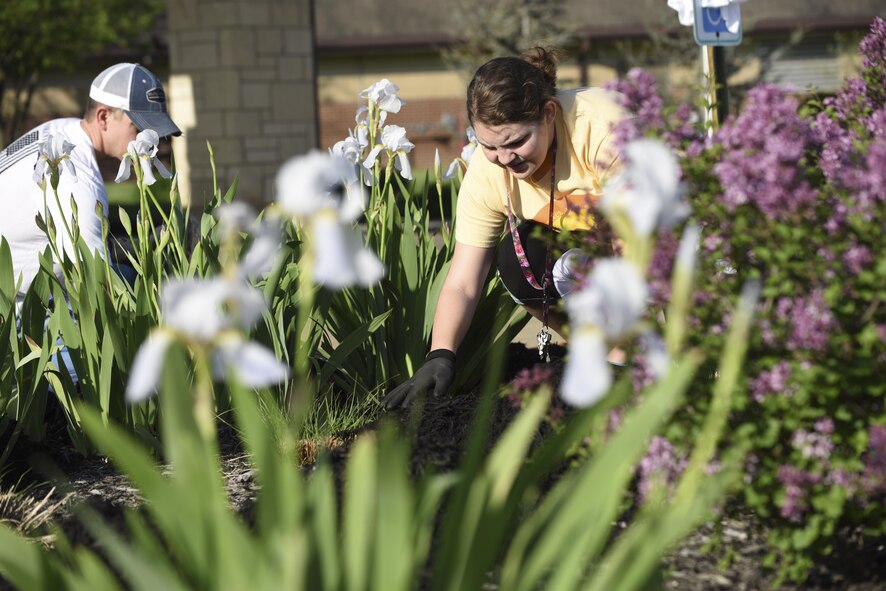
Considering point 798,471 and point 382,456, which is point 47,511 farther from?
point 798,471

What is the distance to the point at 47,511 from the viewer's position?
2178 millimetres

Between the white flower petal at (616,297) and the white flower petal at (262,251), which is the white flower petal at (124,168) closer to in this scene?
the white flower petal at (262,251)

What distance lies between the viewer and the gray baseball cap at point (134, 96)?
132 inches

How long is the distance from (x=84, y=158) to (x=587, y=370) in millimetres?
2627

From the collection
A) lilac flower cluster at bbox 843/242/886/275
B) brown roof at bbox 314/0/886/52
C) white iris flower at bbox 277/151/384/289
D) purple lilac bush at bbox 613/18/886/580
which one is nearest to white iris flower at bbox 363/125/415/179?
purple lilac bush at bbox 613/18/886/580

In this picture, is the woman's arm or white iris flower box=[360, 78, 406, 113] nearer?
the woman's arm

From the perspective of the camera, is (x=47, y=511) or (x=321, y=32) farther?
(x=321, y=32)

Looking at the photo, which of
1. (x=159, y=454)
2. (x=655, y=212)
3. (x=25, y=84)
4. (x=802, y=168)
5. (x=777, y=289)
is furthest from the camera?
(x=25, y=84)

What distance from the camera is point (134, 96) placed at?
3365 millimetres

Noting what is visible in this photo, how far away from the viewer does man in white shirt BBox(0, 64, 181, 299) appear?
311 cm

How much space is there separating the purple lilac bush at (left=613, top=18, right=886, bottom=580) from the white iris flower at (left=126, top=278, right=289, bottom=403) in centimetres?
68

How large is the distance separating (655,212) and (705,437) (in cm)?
29

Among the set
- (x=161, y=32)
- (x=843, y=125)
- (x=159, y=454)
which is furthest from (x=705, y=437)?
(x=161, y=32)

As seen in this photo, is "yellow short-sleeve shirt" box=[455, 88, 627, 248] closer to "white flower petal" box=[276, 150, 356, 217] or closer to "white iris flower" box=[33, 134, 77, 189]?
"white iris flower" box=[33, 134, 77, 189]
